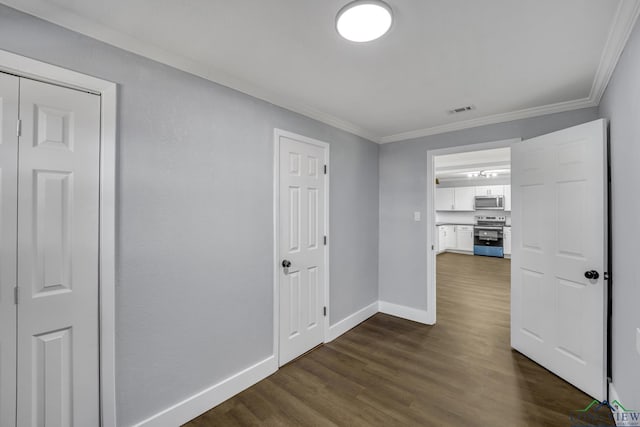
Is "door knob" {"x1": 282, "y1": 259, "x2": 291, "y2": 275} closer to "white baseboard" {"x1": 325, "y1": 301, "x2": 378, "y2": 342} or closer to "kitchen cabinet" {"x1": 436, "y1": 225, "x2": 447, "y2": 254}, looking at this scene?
"white baseboard" {"x1": 325, "y1": 301, "x2": 378, "y2": 342}

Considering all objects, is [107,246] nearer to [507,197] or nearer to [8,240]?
[8,240]

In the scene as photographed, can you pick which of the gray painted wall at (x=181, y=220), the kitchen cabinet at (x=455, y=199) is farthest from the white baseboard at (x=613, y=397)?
the kitchen cabinet at (x=455, y=199)

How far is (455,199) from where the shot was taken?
872 cm

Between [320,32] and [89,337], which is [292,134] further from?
[89,337]

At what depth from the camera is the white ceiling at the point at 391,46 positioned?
136 centimetres

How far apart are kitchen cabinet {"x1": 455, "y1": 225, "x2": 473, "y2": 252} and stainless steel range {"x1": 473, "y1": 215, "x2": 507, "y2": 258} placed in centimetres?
22

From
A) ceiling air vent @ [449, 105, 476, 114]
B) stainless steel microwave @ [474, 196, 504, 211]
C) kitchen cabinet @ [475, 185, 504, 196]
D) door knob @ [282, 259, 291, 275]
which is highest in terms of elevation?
ceiling air vent @ [449, 105, 476, 114]

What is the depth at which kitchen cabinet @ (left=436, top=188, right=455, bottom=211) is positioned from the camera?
347 inches

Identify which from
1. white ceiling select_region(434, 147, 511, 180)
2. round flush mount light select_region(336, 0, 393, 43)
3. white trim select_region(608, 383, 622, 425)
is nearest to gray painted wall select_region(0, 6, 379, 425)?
round flush mount light select_region(336, 0, 393, 43)

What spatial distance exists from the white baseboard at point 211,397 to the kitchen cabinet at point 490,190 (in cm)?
810

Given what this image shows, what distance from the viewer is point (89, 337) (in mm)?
1478

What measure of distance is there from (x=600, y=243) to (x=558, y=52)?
4.59ft

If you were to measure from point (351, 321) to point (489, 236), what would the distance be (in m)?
6.44

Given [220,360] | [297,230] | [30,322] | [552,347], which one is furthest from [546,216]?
[30,322]
